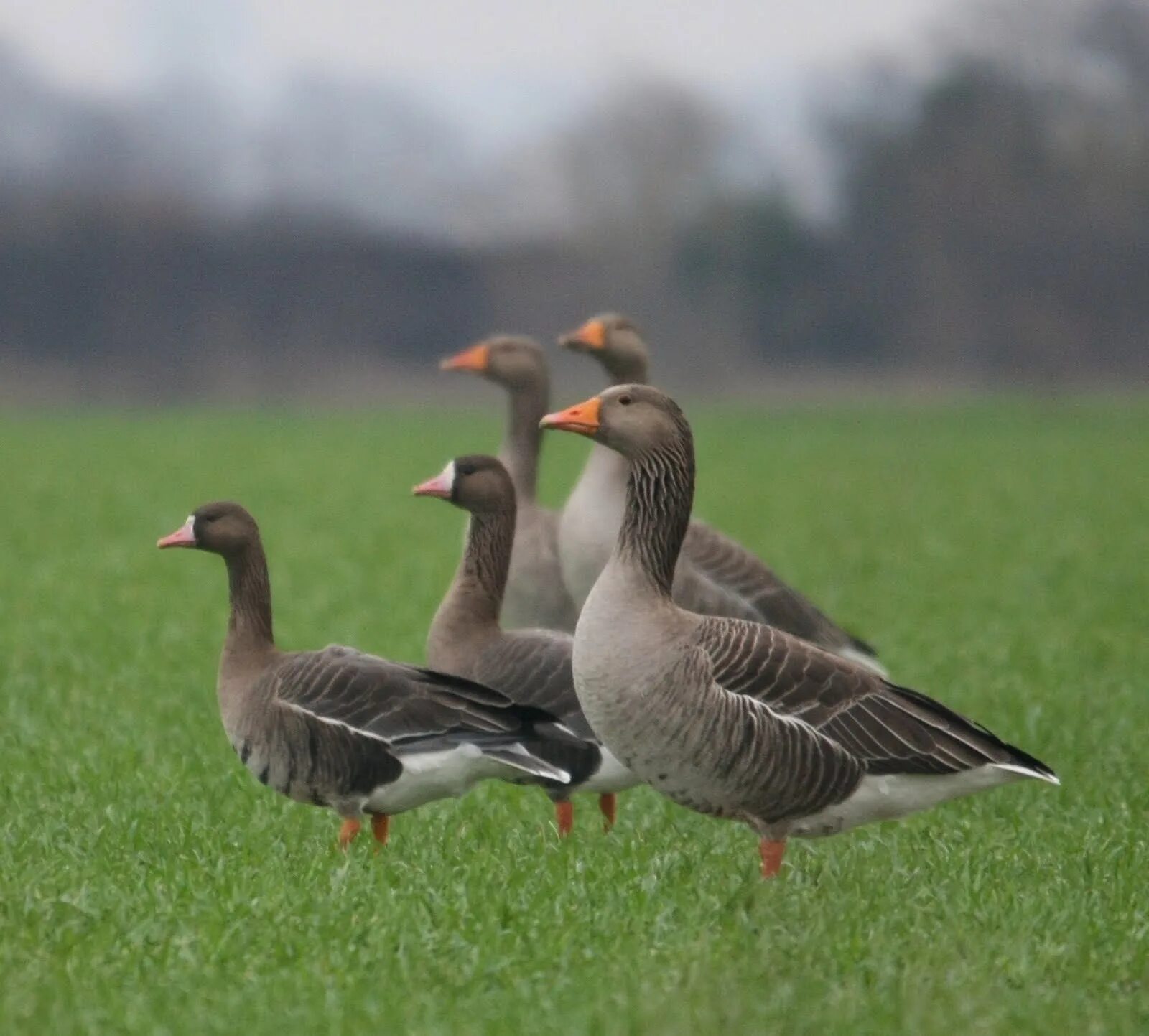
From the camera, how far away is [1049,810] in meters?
7.89

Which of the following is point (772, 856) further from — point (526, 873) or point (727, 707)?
point (526, 873)

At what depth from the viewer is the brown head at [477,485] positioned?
780 centimetres

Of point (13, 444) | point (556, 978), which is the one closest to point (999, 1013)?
point (556, 978)

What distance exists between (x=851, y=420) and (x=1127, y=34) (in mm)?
36517

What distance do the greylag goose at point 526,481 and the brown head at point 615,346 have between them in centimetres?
75

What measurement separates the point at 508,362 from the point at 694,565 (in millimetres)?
2011

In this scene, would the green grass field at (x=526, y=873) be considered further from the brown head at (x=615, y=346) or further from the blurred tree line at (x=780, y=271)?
the blurred tree line at (x=780, y=271)

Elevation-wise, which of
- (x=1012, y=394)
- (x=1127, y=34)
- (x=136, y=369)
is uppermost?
(x=1127, y=34)

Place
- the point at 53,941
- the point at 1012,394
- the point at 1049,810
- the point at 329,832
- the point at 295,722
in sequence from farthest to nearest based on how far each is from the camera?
the point at 1012,394 < the point at 1049,810 < the point at 329,832 < the point at 295,722 < the point at 53,941

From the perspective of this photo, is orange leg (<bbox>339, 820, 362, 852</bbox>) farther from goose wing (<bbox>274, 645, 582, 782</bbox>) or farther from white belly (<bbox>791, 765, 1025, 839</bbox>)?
white belly (<bbox>791, 765, 1025, 839</bbox>)

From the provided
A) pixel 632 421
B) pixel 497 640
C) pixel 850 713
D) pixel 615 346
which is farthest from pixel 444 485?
pixel 850 713

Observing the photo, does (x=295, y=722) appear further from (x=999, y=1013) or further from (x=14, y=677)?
(x=14, y=677)

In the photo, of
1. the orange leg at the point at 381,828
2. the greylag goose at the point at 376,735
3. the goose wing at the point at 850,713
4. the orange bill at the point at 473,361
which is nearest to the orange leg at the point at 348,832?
the greylag goose at the point at 376,735

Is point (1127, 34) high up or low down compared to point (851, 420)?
up
